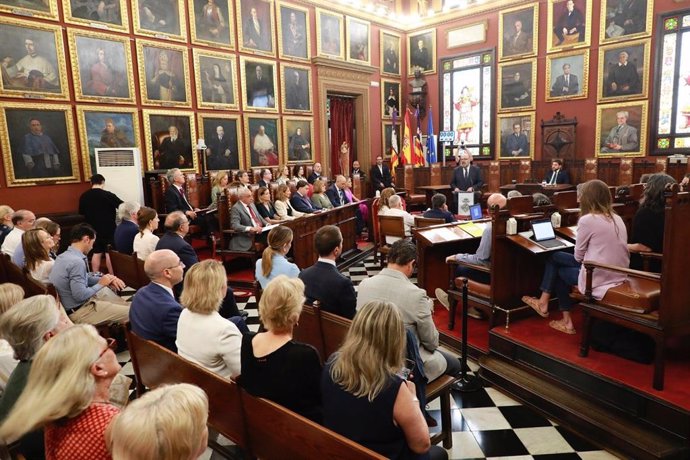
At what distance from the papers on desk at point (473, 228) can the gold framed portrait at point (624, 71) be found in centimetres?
783

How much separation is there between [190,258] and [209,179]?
18.5 feet

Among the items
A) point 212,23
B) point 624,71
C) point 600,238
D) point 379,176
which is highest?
point 212,23

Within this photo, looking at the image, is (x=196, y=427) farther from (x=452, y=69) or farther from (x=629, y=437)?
(x=452, y=69)

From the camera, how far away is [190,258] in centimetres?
511

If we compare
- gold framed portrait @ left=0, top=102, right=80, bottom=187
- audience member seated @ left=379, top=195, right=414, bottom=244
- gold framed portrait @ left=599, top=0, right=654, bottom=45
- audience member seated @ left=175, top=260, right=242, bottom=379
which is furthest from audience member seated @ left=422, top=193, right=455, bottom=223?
gold framed portrait @ left=599, top=0, right=654, bottom=45

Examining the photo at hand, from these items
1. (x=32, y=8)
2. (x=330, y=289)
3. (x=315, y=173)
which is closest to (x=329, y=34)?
(x=315, y=173)

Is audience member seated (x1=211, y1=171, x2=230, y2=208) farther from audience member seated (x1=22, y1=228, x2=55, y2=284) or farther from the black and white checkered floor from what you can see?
the black and white checkered floor

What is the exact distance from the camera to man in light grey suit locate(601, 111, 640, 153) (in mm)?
11616

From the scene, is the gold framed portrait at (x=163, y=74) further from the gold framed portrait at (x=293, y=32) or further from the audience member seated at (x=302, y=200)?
the audience member seated at (x=302, y=200)

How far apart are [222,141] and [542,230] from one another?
8295mm

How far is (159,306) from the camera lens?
10.4ft

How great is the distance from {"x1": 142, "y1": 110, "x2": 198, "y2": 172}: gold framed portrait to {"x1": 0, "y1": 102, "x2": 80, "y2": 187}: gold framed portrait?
4.79ft

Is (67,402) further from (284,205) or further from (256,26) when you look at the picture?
(256,26)

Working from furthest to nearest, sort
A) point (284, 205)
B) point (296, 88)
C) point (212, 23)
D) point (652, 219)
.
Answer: point (296, 88) < point (212, 23) < point (284, 205) < point (652, 219)
